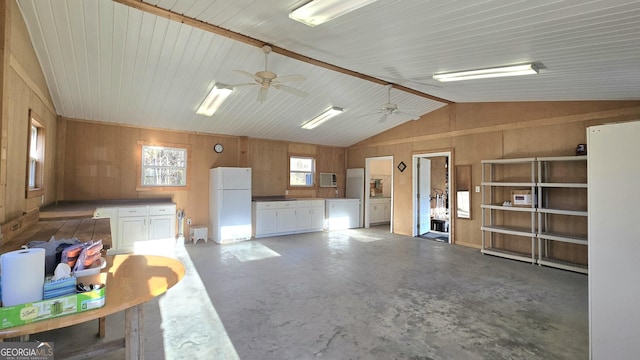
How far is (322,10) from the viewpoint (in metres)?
2.62

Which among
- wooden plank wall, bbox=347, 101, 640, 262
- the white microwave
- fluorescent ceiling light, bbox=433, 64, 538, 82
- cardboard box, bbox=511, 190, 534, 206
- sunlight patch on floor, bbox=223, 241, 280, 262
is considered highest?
fluorescent ceiling light, bbox=433, 64, 538, 82

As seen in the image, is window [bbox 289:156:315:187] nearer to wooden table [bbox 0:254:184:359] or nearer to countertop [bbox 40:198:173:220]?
countertop [bbox 40:198:173:220]

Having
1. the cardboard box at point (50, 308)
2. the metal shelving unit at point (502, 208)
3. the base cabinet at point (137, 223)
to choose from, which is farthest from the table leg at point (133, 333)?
the metal shelving unit at point (502, 208)

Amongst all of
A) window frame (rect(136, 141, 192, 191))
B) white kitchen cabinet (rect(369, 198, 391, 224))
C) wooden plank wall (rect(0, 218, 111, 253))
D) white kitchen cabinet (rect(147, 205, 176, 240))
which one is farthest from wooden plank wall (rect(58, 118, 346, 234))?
wooden plank wall (rect(0, 218, 111, 253))

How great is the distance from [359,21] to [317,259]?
3.84 metres

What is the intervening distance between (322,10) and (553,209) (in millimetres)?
4923

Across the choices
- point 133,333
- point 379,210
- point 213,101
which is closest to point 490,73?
point 213,101

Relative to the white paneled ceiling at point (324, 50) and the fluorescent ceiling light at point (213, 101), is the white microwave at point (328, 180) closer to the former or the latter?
the white paneled ceiling at point (324, 50)

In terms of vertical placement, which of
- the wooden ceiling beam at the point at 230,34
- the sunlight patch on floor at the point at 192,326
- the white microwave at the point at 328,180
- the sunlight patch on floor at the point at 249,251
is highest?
the wooden ceiling beam at the point at 230,34

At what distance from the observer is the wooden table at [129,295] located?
1.28 meters

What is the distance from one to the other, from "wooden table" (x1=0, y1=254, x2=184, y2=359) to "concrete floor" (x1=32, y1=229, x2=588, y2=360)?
728 millimetres

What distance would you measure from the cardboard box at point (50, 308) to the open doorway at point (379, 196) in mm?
7103

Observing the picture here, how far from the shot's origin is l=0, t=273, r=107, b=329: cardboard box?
3.91 feet

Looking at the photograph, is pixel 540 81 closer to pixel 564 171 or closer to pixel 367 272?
pixel 564 171
